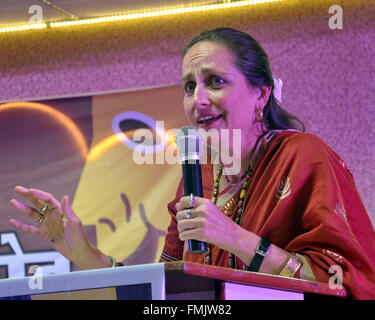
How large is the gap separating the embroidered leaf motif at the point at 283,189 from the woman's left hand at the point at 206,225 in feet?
0.73

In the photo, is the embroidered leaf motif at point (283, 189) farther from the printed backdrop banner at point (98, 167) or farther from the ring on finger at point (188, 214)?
the printed backdrop banner at point (98, 167)

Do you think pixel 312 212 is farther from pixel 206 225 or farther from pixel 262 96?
pixel 262 96

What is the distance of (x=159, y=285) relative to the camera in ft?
2.97

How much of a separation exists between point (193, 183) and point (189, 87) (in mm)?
497

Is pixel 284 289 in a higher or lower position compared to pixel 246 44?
lower

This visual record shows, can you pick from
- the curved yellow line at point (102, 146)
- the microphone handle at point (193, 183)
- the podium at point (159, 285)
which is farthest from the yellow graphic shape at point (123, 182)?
the podium at point (159, 285)

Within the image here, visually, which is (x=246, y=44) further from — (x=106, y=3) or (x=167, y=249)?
(x=106, y=3)

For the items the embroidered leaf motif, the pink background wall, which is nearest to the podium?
the embroidered leaf motif

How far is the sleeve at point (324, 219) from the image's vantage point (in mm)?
1279

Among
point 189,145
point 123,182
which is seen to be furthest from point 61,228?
point 123,182

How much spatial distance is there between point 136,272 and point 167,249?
3.20ft

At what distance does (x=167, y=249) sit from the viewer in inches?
74.3

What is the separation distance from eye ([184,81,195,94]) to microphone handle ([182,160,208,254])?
1.40 feet
